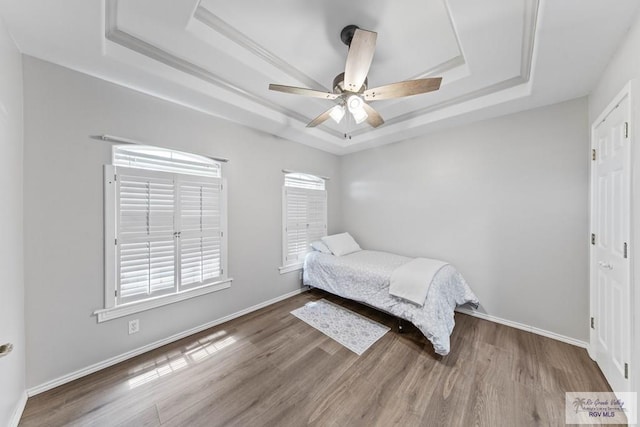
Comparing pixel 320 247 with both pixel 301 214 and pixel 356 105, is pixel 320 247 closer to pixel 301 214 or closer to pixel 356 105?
pixel 301 214

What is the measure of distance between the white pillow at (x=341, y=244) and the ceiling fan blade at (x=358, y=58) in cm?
238

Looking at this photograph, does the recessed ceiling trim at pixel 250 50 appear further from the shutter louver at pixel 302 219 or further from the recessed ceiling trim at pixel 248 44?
the shutter louver at pixel 302 219

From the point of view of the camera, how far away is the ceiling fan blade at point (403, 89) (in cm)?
159

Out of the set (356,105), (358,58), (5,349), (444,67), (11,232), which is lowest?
(5,349)

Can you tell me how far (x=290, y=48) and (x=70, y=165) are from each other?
2068 millimetres

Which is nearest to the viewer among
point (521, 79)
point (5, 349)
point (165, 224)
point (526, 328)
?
point (5, 349)

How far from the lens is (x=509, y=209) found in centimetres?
259

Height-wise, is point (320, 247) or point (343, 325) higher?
point (320, 247)

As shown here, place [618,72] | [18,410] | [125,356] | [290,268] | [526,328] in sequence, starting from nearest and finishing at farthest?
[18,410]
[618,72]
[125,356]
[526,328]
[290,268]

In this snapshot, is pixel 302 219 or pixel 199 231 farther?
pixel 302 219

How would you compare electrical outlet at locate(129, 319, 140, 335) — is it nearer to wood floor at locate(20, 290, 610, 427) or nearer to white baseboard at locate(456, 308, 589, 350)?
wood floor at locate(20, 290, 610, 427)

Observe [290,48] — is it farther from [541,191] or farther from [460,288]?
[460,288]

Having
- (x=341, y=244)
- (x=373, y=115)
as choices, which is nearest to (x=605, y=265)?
(x=373, y=115)

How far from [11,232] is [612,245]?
13.8 ft
